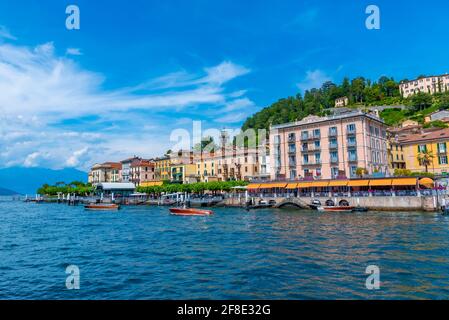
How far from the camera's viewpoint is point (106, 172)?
506ft

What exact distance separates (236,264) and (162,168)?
107 metres

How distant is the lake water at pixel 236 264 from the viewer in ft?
48.0

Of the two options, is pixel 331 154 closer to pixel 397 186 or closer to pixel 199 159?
pixel 397 186

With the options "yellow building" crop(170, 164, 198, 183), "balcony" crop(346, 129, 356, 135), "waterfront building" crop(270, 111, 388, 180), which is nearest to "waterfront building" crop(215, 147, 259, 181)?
"yellow building" crop(170, 164, 198, 183)

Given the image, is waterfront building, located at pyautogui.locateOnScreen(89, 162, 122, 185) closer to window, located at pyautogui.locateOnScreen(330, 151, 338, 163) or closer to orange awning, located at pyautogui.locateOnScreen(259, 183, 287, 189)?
orange awning, located at pyautogui.locateOnScreen(259, 183, 287, 189)

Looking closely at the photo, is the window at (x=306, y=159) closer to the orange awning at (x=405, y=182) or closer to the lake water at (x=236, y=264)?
the orange awning at (x=405, y=182)

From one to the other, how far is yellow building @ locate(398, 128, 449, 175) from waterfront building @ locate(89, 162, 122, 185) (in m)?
115

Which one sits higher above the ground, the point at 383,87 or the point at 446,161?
the point at 383,87

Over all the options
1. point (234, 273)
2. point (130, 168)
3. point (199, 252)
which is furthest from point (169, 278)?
point (130, 168)

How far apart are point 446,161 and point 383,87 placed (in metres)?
125

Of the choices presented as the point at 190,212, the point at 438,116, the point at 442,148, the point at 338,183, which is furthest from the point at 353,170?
the point at 438,116

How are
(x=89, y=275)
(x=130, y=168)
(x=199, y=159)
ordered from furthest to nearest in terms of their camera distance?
(x=130, y=168), (x=199, y=159), (x=89, y=275)
